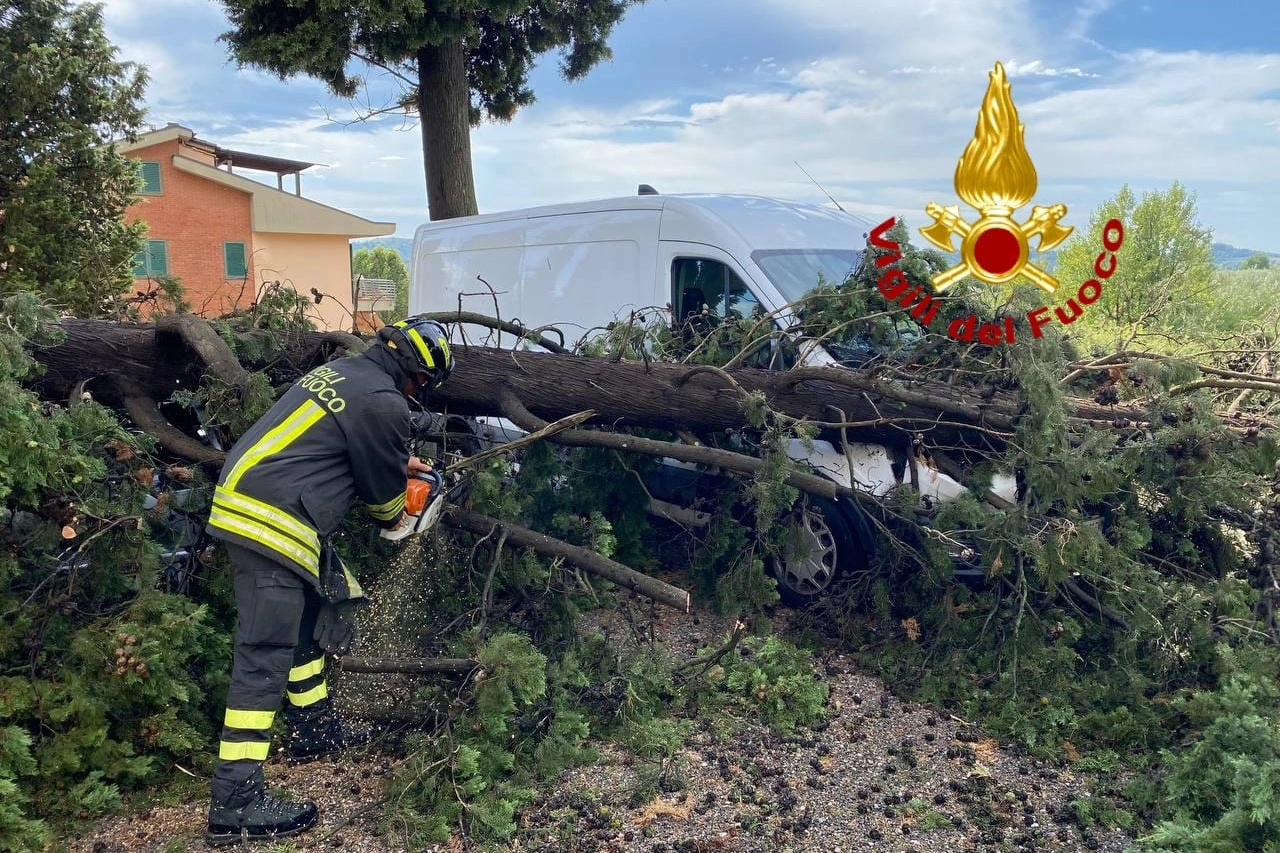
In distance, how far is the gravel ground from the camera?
3141mm

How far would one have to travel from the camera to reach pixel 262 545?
3.23 m

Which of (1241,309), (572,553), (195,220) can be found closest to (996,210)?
(572,553)

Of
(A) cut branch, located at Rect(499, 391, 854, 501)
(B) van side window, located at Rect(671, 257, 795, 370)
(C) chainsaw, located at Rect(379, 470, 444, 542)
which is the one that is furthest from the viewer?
(B) van side window, located at Rect(671, 257, 795, 370)

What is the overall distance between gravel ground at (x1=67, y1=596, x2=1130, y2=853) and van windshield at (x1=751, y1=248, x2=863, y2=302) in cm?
249

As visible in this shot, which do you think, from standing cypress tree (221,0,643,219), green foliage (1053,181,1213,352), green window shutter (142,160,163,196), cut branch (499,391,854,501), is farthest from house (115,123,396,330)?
cut branch (499,391,854,501)

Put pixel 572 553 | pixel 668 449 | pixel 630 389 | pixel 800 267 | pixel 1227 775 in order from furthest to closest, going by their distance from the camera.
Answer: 1. pixel 800 267
2. pixel 630 389
3. pixel 668 449
4. pixel 572 553
5. pixel 1227 775

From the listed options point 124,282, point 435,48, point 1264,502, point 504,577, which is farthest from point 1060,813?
point 435,48

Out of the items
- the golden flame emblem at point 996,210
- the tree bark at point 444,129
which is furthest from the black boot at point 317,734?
the tree bark at point 444,129

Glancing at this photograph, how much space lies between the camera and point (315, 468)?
3.33 metres

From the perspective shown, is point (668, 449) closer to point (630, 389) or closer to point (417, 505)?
point (630, 389)

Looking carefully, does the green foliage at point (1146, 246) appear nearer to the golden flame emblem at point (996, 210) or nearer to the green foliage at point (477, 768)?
the golden flame emblem at point (996, 210)

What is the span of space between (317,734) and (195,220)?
2854 centimetres

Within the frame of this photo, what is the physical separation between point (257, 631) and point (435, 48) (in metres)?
9.32

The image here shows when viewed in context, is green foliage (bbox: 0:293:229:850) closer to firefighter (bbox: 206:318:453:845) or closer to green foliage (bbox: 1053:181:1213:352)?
firefighter (bbox: 206:318:453:845)
